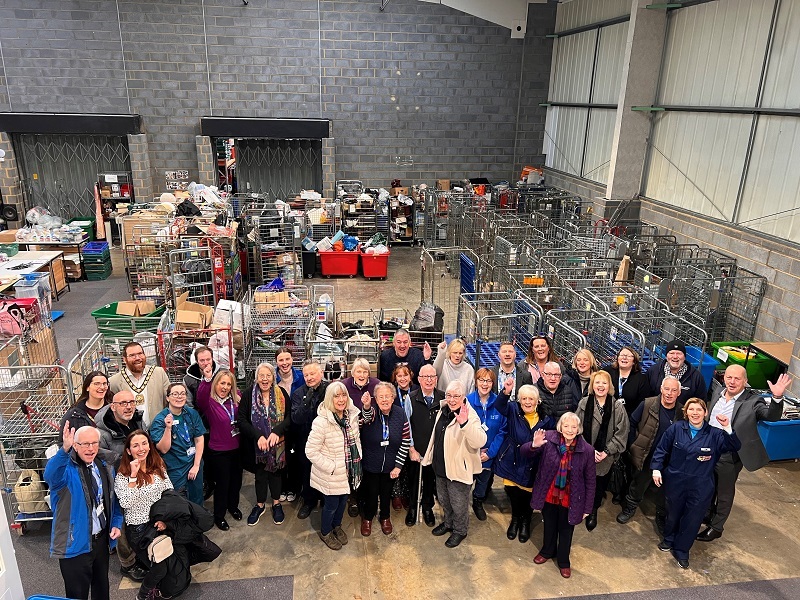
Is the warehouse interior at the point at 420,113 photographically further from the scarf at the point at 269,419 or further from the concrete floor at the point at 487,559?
the scarf at the point at 269,419

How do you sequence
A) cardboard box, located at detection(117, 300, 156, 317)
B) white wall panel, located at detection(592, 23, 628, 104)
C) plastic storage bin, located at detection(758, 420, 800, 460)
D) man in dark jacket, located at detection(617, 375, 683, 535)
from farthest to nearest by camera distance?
1. white wall panel, located at detection(592, 23, 628, 104)
2. cardboard box, located at detection(117, 300, 156, 317)
3. plastic storage bin, located at detection(758, 420, 800, 460)
4. man in dark jacket, located at detection(617, 375, 683, 535)

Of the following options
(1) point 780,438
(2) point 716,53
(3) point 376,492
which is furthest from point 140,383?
(2) point 716,53

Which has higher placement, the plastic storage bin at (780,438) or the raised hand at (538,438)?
the raised hand at (538,438)

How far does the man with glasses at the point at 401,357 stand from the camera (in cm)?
571

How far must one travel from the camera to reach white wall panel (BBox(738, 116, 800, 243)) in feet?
26.4

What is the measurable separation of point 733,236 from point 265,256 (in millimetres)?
8053

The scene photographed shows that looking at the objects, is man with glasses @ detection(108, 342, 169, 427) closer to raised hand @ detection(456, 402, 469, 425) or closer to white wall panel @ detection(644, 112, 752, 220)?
raised hand @ detection(456, 402, 469, 425)

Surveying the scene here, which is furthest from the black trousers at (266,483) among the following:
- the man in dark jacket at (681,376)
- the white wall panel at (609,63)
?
the white wall panel at (609,63)

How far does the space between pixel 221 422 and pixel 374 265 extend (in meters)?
7.97

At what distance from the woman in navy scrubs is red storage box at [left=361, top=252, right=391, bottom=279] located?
836 centimetres

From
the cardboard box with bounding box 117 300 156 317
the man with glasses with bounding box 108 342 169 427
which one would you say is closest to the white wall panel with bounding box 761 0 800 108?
the man with glasses with bounding box 108 342 169 427

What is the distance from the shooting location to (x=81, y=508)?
3773mm

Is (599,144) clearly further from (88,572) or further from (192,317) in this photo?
(88,572)

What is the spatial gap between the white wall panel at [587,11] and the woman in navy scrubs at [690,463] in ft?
34.7
